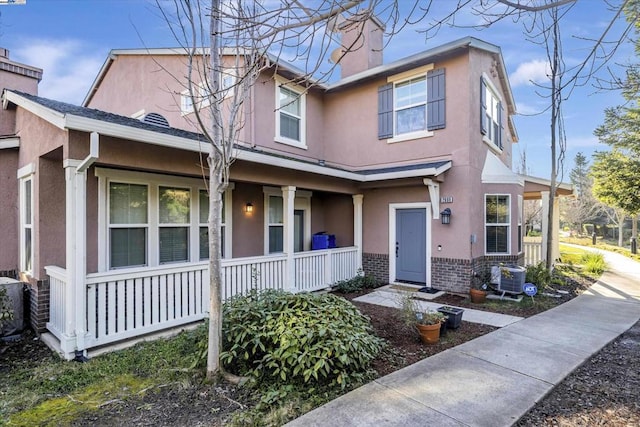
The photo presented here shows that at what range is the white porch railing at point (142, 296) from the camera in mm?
4766

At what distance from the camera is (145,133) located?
4762 mm

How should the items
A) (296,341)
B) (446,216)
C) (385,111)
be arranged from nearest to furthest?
(296,341), (446,216), (385,111)

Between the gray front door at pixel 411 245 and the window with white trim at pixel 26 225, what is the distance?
830 centimetres

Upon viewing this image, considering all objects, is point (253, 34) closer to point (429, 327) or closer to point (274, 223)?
point (429, 327)

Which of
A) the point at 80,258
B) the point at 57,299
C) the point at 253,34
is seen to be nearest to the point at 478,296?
the point at 253,34

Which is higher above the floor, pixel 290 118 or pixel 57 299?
pixel 290 118

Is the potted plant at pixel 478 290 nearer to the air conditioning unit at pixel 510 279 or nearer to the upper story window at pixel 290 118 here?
the air conditioning unit at pixel 510 279

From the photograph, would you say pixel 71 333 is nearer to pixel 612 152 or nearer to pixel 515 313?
pixel 515 313

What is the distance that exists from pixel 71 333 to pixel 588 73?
7.11 metres

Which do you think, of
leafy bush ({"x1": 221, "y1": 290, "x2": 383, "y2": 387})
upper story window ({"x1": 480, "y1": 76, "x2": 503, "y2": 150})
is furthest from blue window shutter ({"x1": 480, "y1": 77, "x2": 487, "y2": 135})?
leafy bush ({"x1": 221, "y1": 290, "x2": 383, "y2": 387})

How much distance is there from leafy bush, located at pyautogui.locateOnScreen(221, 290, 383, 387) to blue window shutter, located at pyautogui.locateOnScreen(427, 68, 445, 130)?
6.15 m

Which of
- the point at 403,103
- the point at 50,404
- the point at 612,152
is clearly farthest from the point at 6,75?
the point at 612,152

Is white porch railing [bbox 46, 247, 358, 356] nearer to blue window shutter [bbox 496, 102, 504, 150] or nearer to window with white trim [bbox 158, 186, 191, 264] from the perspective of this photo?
window with white trim [bbox 158, 186, 191, 264]

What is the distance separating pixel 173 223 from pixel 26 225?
252cm
